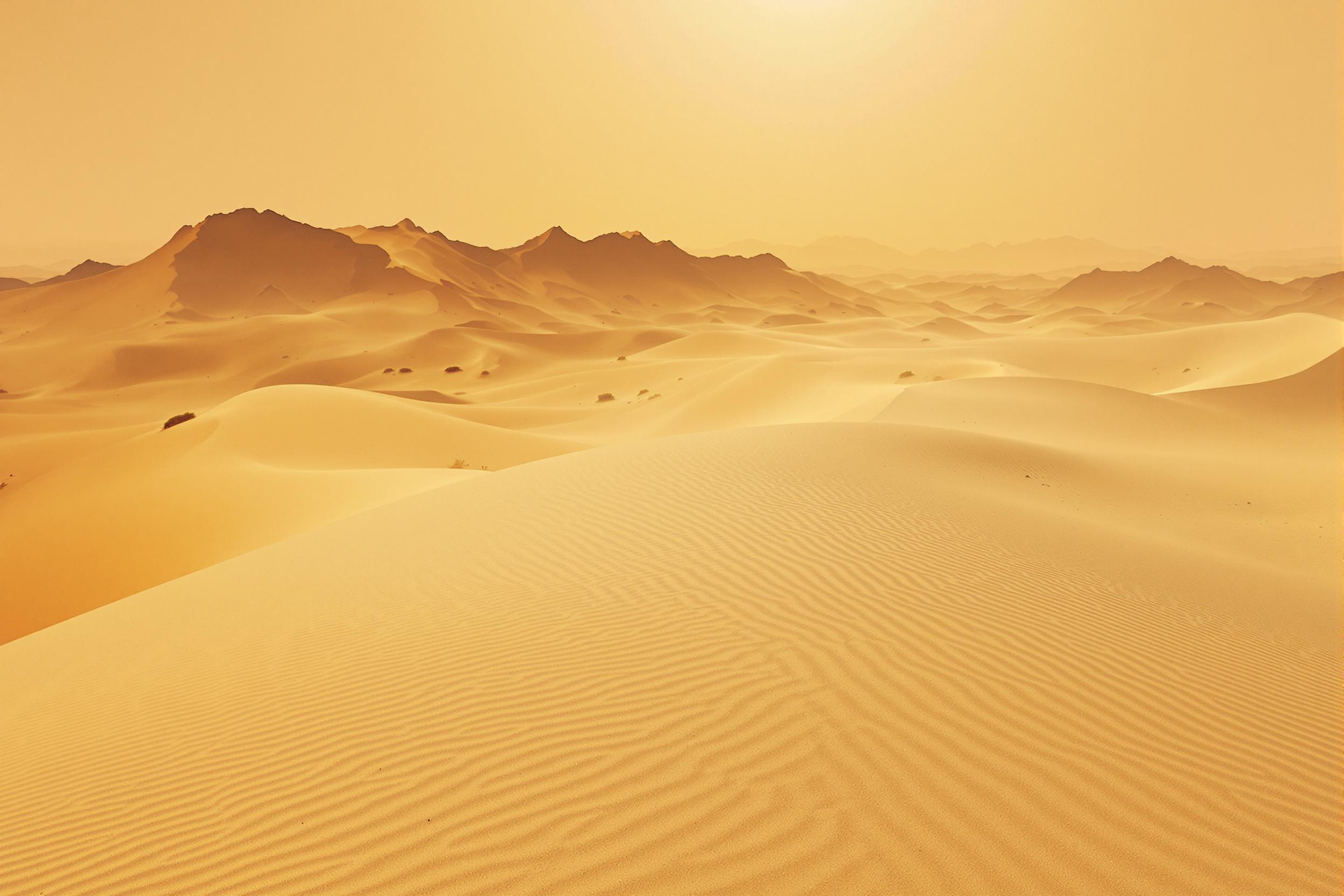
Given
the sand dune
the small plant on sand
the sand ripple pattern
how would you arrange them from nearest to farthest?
1. the sand ripple pattern
2. the sand dune
3. the small plant on sand

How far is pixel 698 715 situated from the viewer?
11.5 feet

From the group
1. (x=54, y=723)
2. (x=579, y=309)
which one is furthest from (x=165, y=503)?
(x=579, y=309)

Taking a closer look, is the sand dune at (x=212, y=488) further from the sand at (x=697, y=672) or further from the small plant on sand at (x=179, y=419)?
the small plant on sand at (x=179, y=419)

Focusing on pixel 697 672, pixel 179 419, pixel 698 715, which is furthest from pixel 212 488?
pixel 698 715

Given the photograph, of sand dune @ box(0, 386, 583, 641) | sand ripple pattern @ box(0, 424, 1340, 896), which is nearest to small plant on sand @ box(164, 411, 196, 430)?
sand dune @ box(0, 386, 583, 641)

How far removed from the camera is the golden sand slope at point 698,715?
107 inches

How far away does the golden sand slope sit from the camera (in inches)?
107

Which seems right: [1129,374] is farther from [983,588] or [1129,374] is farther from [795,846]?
[795,846]

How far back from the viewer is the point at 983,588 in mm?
5469

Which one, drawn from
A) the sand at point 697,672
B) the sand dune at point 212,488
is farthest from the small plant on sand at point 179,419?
the sand at point 697,672

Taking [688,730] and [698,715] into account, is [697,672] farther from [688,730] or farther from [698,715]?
[688,730]

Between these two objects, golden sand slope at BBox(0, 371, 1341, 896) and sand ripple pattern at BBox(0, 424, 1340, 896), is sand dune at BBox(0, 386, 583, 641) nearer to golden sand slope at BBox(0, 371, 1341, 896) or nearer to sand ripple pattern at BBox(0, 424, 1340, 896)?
golden sand slope at BBox(0, 371, 1341, 896)

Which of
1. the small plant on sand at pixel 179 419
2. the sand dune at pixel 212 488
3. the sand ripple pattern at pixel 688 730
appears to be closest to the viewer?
the sand ripple pattern at pixel 688 730

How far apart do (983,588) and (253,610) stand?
6.46 meters
